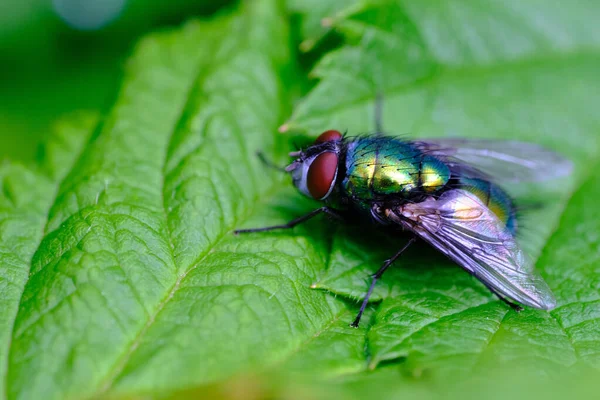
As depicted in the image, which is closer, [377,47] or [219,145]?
[219,145]

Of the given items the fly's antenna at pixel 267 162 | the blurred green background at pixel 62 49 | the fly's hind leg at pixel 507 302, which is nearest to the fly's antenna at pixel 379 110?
the fly's antenna at pixel 267 162

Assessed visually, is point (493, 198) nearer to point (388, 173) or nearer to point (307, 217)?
point (388, 173)

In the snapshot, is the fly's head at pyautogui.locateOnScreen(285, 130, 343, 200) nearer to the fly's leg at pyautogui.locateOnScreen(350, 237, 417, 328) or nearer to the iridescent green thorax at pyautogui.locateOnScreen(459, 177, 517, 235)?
the fly's leg at pyautogui.locateOnScreen(350, 237, 417, 328)

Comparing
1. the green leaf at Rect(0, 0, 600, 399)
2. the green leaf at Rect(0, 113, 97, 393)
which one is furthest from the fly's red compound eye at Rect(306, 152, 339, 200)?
the green leaf at Rect(0, 113, 97, 393)

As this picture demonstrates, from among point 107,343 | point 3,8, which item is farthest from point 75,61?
point 107,343

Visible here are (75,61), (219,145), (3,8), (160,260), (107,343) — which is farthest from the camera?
(75,61)

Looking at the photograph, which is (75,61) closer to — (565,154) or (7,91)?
(7,91)

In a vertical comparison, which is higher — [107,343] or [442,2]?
[442,2]
